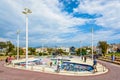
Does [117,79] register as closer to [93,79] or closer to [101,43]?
[93,79]

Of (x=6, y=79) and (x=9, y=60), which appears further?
(x=9, y=60)

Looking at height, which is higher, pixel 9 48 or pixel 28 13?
pixel 28 13

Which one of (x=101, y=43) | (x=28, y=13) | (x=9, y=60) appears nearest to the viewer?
(x=28, y=13)

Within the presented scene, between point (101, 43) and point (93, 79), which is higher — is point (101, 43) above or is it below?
above

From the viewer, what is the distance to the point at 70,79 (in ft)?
59.5

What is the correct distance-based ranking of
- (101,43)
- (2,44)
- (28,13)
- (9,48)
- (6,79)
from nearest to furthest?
(6,79) → (28,13) → (101,43) → (9,48) → (2,44)

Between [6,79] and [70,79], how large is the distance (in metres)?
6.37

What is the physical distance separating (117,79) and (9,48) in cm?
7187

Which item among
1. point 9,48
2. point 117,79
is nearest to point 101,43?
point 9,48

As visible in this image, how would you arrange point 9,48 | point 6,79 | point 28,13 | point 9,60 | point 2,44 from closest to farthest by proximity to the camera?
point 6,79
point 28,13
point 9,60
point 9,48
point 2,44

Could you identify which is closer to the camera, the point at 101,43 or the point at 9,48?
the point at 101,43

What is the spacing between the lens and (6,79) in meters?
17.5

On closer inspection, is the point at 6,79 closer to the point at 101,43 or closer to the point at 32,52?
the point at 101,43

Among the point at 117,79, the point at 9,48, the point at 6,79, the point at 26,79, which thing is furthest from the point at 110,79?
the point at 9,48
